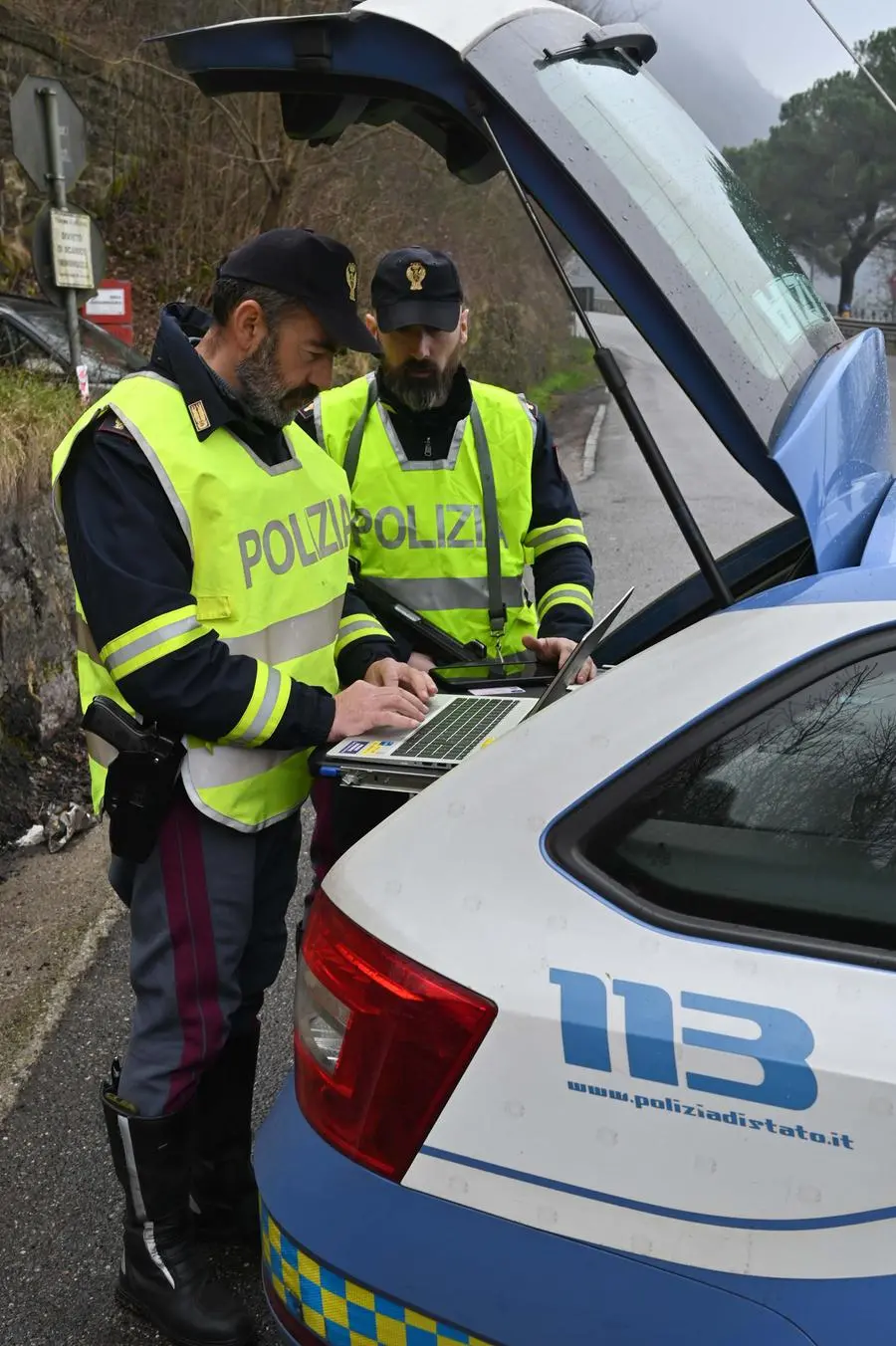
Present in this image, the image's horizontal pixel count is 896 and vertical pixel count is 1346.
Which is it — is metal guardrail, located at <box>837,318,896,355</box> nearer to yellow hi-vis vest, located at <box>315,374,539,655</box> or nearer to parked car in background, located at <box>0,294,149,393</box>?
yellow hi-vis vest, located at <box>315,374,539,655</box>

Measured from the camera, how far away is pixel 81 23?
14172 millimetres

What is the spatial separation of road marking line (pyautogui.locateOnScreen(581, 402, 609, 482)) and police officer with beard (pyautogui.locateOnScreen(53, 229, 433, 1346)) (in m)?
9.69

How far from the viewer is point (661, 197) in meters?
1.59

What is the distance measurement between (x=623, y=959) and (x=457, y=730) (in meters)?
0.70

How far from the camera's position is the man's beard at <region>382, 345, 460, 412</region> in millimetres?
2559

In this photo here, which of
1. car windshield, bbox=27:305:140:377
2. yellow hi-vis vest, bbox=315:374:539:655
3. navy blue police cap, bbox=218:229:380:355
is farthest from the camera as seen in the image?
car windshield, bbox=27:305:140:377

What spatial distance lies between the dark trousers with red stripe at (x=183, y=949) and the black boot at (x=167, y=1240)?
63 millimetres

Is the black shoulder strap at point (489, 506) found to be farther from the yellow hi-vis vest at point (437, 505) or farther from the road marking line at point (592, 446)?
the road marking line at point (592, 446)

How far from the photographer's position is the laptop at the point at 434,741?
1.75 m

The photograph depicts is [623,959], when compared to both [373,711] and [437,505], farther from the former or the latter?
[437,505]

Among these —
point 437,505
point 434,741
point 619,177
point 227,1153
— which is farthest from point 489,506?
point 227,1153

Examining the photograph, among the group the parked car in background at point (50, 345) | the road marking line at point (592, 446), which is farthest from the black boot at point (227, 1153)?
the road marking line at point (592, 446)

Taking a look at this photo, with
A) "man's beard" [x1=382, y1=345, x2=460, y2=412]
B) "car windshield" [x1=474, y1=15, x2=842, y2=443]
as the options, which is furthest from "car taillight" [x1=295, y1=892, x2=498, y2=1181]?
"man's beard" [x1=382, y1=345, x2=460, y2=412]

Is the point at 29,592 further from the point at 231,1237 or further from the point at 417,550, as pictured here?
the point at 231,1237
